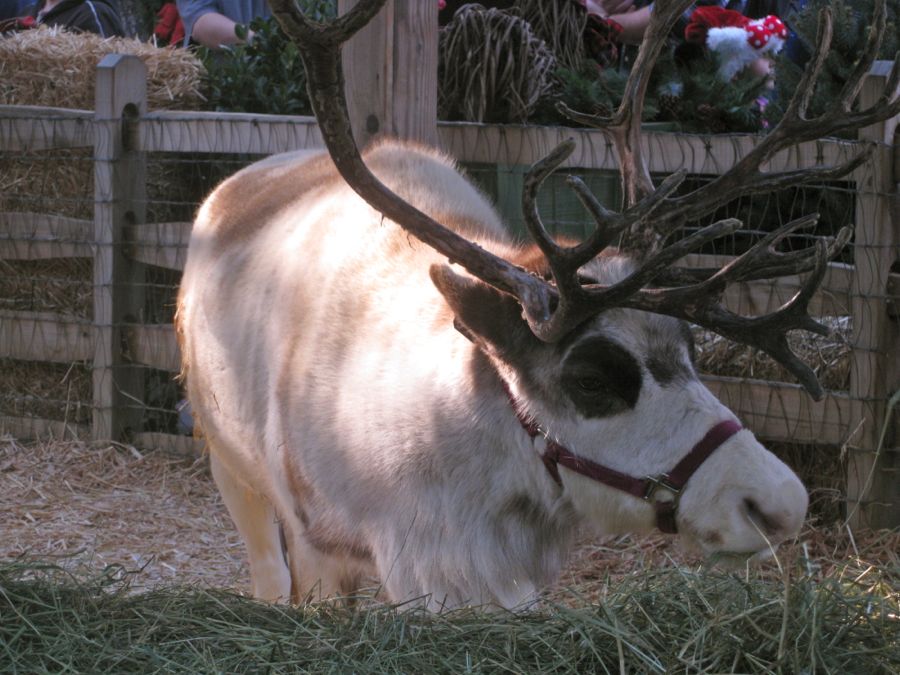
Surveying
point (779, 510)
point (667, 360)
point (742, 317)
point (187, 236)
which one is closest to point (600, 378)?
point (667, 360)

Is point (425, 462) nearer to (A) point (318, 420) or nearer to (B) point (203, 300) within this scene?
(A) point (318, 420)

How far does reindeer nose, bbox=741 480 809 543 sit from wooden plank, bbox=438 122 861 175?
87.9 inches

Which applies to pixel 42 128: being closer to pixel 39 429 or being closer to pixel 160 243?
pixel 160 243

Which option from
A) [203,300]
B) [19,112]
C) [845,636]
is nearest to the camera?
[845,636]

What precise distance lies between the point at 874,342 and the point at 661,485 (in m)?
2.13

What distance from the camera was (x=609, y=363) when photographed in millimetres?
3064

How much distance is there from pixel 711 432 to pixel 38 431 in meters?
4.90

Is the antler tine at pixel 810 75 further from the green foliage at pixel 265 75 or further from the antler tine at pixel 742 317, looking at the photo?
the green foliage at pixel 265 75

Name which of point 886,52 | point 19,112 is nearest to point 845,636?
point 886,52

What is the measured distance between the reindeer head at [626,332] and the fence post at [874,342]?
1583 millimetres

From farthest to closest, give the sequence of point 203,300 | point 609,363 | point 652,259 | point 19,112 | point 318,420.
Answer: point 19,112, point 203,300, point 318,420, point 609,363, point 652,259

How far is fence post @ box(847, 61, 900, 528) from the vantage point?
4809mm

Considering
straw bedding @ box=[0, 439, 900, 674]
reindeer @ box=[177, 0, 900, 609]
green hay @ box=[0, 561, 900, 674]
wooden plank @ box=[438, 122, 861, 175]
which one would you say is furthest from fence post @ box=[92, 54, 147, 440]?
green hay @ box=[0, 561, 900, 674]

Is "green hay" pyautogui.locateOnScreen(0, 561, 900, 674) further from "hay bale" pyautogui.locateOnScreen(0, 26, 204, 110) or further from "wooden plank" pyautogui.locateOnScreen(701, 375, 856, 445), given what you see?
"hay bale" pyautogui.locateOnScreen(0, 26, 204, 110)
